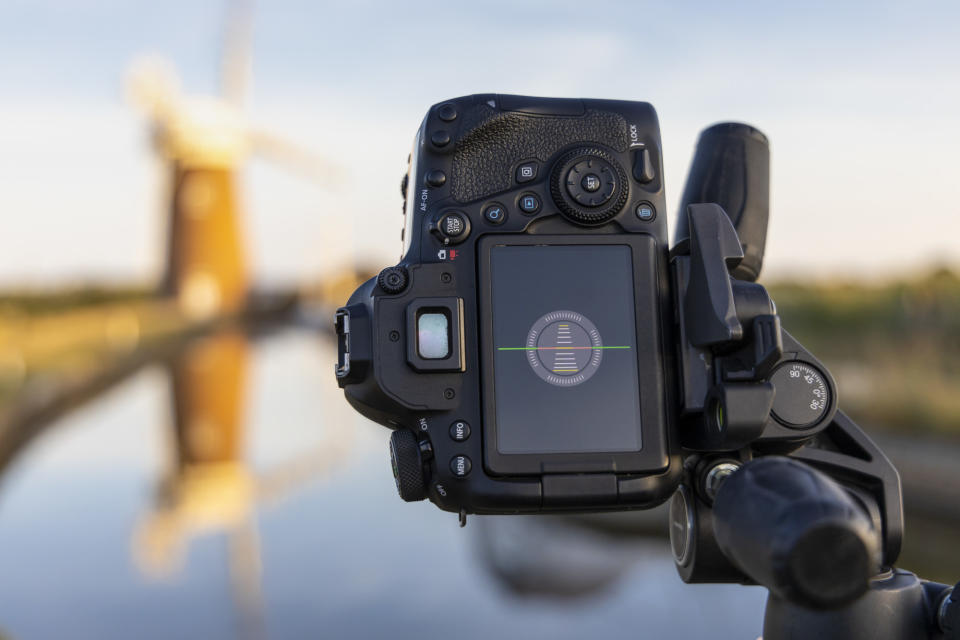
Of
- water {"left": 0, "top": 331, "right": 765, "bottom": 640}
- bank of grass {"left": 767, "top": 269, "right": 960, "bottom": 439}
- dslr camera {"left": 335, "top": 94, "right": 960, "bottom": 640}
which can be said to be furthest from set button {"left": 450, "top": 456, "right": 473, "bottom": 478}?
bank of grass {"left": 767, "top": 269, "right": 960, "bottom": 439}

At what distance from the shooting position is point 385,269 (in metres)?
1.38

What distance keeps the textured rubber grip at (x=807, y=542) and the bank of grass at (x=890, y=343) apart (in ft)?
29.2

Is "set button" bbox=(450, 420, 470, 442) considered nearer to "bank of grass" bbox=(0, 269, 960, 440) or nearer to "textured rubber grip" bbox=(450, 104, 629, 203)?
"textured rubber grip" bbox=(450, 104, 629, 203)

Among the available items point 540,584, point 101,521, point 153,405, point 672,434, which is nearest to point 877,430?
point 540,584

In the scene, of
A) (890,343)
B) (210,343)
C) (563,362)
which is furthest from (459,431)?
(210,343)

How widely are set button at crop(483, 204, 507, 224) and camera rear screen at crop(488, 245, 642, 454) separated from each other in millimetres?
80

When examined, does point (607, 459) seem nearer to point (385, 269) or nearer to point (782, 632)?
point (782, 632)

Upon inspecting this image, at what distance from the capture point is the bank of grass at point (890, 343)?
9555 mm

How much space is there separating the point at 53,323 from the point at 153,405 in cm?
1539

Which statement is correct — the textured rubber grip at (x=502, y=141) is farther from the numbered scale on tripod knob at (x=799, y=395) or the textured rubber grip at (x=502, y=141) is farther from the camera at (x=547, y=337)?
the numbered scale on tripod knob at (x=799, y=395)

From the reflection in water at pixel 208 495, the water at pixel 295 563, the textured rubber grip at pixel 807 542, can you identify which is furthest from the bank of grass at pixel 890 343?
the textured rubber grip at pixel 807 542

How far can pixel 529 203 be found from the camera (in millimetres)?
1441

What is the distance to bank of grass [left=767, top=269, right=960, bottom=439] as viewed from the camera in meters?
9.55

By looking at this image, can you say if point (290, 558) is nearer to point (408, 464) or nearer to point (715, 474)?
point (408, 464)
